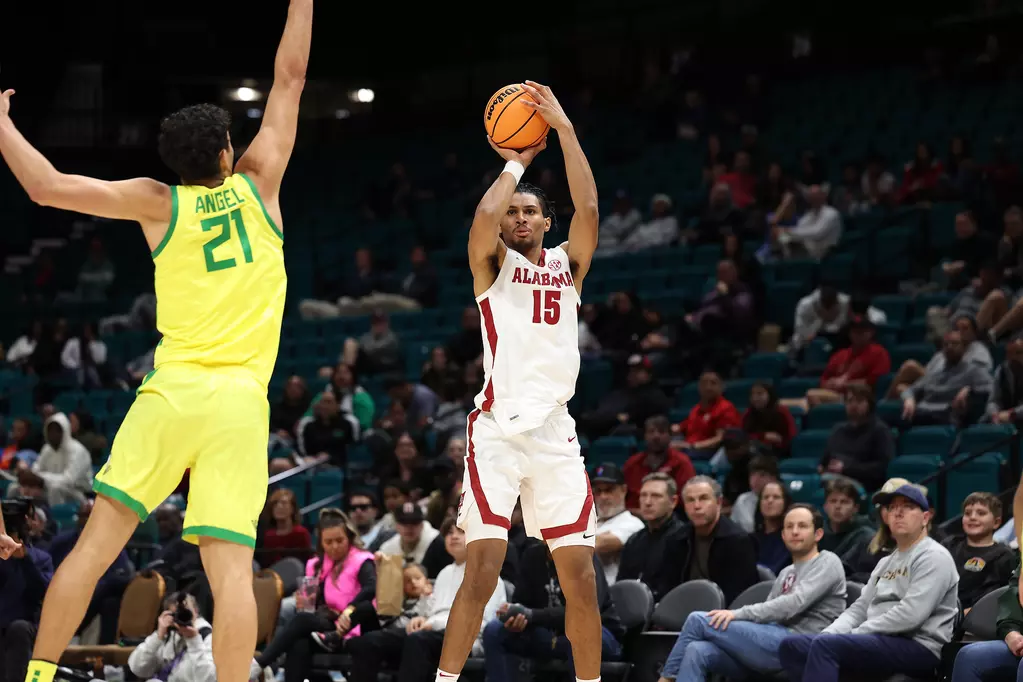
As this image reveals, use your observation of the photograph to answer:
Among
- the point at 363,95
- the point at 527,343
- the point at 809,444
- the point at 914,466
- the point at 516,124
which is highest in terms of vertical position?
the point at 363,95

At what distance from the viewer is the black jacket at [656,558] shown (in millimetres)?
9211

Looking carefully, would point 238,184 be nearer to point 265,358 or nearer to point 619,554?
point 265,358

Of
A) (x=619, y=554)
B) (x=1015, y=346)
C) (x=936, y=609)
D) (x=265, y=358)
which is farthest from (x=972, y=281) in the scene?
(x=265, y=358)

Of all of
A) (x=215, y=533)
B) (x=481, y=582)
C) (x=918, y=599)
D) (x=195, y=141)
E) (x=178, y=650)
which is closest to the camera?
(x=215, y=533)

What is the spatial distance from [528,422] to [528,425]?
1 cm

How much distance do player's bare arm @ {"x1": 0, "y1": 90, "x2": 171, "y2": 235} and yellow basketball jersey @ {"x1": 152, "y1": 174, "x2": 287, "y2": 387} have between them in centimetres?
10

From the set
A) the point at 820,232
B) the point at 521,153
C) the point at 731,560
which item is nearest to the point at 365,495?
the point at 731,560

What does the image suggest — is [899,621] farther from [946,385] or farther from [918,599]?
[946,385]

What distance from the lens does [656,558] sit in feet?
30.7

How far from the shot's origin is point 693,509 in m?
8.97

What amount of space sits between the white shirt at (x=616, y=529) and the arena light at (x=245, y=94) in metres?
16.8

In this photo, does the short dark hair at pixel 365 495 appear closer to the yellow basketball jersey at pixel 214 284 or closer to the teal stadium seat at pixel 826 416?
the teal stadium seat at pixel 826 416

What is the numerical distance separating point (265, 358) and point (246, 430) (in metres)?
0.31

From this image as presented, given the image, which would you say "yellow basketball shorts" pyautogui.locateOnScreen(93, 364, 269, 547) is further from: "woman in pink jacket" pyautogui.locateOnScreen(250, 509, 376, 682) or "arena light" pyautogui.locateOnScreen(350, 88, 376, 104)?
"arena light" pyautogui.locateOnScreen(350, 88, 376, 104)
